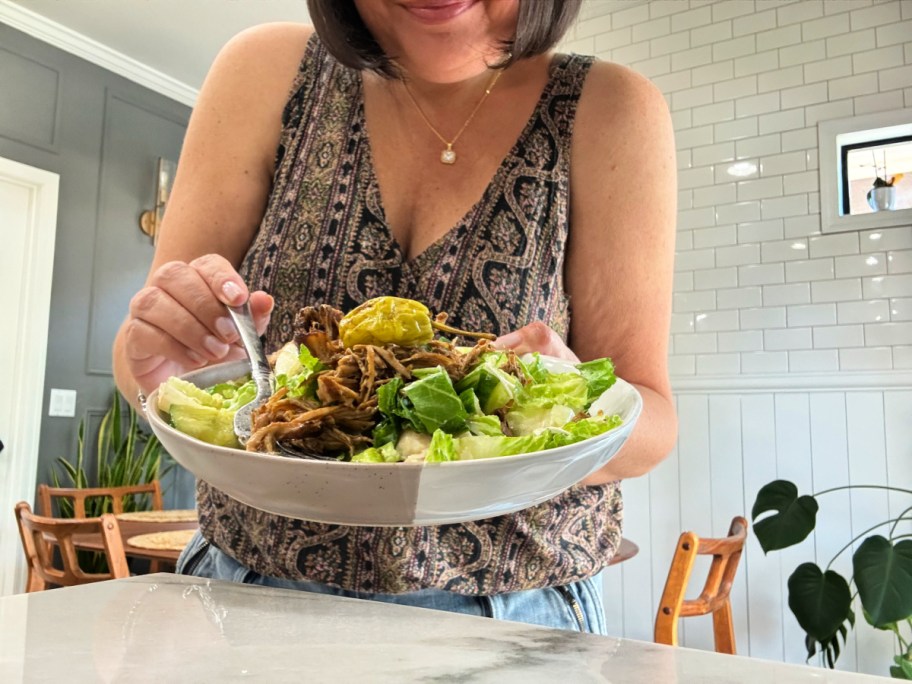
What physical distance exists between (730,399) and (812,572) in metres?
0.79

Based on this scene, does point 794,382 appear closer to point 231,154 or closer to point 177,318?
point 231,154

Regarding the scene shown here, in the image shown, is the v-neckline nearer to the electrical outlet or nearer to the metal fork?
the metal fork

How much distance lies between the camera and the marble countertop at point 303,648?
0.39m

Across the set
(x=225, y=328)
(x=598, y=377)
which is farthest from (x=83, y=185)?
(x=598, y=377)

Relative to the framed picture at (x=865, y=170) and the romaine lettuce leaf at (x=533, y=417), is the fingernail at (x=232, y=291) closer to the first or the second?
the romaine lettuce leaf at (x=533, y=417)

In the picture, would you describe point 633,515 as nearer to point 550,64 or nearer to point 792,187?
point 792,187

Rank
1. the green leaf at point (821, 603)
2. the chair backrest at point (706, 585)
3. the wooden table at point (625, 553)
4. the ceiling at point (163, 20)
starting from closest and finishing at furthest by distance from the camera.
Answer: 1. the chair backrest at point (706, 585)
2. the green leaf at point (821, 603)
3. the wooden table at point (625, 553)
4. the ceiling at point (163, 20)

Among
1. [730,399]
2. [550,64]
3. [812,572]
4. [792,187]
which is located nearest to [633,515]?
[730,399]

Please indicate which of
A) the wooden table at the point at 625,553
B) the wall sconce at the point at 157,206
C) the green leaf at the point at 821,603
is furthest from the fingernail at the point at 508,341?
the wall sconce at the point at 157,206

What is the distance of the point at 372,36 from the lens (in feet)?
3.11

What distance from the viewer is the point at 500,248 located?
86 centimetres

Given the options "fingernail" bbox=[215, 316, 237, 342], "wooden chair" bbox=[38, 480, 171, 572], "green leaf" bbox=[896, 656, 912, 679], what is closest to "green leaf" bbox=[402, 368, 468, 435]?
"fingernail" bbox=[215, 316, 237, 342]

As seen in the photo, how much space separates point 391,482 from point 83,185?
4103 millimetres

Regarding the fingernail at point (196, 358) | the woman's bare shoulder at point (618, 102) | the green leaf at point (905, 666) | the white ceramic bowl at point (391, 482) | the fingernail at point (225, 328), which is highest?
the woman's bare shoulder at point (618, 102)
